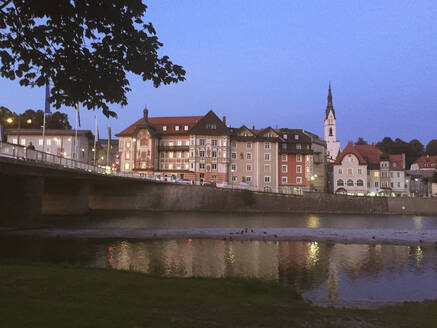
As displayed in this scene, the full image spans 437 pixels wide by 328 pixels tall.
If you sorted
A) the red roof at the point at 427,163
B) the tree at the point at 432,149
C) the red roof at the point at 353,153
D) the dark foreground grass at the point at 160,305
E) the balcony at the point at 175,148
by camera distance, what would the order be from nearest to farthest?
the dark foreground grass at the point at 160,305
the balcony at the point at 175,148
the red roof at the point at 353,153
the red roof at the point at 427,163
the tree at the point at 432,149

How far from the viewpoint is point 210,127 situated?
4131 inches

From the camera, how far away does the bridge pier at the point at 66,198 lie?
65.3m

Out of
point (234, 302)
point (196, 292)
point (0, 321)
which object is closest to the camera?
point (0, 321)

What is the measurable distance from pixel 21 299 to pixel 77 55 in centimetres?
681

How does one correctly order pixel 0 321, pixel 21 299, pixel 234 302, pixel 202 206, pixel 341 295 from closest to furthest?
pixel 0 321 → pixel 21 299 → pixel 234 302 → pixel 341 295 → pixel 202 206

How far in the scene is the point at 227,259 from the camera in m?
25.7

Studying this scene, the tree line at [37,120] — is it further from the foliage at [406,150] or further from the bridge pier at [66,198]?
the foliage at [406,150]

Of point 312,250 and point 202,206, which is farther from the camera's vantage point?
point 202,206

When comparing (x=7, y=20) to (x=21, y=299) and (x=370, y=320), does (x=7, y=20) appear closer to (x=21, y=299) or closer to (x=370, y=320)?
(x=21, y=299)

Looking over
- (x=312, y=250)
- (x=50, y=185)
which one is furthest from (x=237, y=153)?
(x=312, y=250)

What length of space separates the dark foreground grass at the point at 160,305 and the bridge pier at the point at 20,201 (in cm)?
3012

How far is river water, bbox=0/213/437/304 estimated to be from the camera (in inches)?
738

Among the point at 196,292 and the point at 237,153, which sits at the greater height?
the point at 237,153

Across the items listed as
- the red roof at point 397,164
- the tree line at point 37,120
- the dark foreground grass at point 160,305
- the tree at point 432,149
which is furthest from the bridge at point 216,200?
the tree at point 432,149
